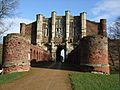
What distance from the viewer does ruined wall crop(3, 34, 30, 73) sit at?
23750 mm

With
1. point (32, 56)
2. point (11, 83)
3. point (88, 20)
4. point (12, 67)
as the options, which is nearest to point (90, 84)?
point (11, 83)

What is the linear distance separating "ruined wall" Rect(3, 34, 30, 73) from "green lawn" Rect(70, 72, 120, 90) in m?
5.82

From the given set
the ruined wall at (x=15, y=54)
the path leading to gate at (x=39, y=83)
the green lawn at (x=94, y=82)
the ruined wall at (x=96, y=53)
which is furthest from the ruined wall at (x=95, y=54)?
the ruined wall at (x=15, y=54)

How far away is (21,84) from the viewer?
17.9 meters

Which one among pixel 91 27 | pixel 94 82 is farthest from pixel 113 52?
pixel 94 82

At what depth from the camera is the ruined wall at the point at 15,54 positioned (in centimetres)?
2375

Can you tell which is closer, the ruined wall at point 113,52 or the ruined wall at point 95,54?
the ruined wall at point 95,54

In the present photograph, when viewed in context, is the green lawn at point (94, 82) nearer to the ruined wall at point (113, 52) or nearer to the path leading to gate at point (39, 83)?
the path leading to gate at point (39, 83)

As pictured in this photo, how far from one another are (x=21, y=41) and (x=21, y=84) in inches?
277

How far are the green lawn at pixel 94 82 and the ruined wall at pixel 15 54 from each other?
5.82 m

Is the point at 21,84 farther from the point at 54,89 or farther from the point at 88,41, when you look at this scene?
the point at 88,41

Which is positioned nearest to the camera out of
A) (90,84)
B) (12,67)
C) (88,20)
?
(90,84)

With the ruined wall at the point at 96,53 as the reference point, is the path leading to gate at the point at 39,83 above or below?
below

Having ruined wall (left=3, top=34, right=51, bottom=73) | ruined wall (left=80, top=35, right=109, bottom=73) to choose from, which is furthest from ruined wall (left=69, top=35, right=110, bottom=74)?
ruined wall (left=3, top=34, right=51, bottom=73)
